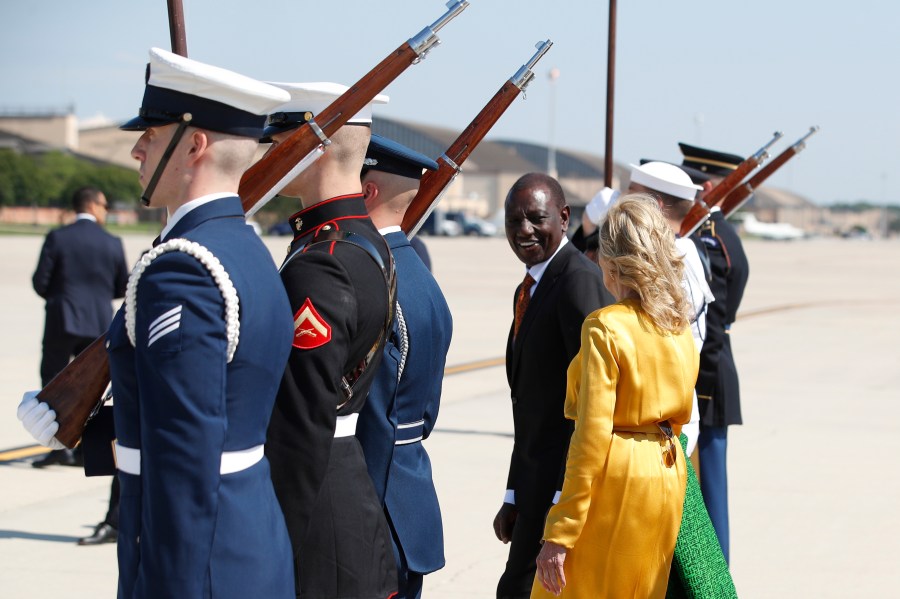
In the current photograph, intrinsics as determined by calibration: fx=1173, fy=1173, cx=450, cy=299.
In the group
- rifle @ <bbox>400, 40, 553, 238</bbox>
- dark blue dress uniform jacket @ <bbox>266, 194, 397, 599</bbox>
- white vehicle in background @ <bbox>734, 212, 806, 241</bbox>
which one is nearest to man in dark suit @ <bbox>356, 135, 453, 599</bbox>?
dark blue dress uniform jacket @ <bbox>266, 194, 397, 599</bbox>

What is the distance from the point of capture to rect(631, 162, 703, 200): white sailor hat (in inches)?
189

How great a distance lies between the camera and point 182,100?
234 centimetres

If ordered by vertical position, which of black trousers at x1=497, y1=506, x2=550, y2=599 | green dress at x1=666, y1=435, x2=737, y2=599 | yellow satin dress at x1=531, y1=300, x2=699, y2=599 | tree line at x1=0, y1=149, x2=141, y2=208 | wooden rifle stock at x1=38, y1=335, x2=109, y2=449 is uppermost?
wooden rifle stock at x1=38, y1=335, x2=109, y2=449

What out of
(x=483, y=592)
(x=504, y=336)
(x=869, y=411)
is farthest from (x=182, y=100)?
(x=504, y=336)

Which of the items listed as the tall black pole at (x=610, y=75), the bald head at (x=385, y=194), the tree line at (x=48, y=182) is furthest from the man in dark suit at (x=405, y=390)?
the tree line at (x=48, y=182)

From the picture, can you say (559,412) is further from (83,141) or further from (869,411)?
(83,141)

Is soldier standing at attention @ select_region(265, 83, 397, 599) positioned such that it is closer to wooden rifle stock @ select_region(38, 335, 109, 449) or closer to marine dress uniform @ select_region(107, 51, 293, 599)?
marine dress uniform @ select_region(107, 51, 293, 599)

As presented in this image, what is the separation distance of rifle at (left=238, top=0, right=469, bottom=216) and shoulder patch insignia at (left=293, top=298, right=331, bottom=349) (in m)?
0.39

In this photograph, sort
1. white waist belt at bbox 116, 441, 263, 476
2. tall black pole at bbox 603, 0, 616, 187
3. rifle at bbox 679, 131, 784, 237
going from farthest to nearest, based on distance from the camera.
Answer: tall black pole at bbox 603, 0, 616, 187, rifle at bbox 679, 131, 784, 237, white waist belt at bbox 116, 441, 263, 476

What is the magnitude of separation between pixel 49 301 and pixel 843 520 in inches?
214

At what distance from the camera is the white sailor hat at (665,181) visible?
15.7 feet

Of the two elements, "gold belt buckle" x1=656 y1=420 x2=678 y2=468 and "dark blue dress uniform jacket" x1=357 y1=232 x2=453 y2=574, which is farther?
"gold belt buckle" x1=656 y1=420 x2=678 y2=468

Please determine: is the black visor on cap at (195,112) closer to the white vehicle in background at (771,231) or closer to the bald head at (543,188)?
the bald head at (543,188)

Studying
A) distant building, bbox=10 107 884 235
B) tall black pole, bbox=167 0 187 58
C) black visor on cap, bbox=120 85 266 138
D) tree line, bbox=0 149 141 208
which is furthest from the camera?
distant building, bbox=10 107 884 235
